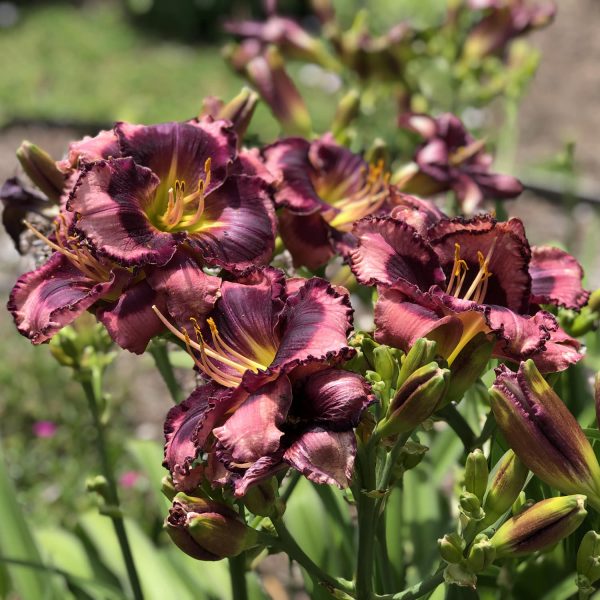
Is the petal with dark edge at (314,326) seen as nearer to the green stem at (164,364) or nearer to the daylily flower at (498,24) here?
the green stem at (164,364)

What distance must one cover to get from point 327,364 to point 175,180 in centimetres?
27

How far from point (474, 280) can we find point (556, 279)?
0.11 metres

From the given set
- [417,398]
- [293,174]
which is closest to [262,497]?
[417,398]

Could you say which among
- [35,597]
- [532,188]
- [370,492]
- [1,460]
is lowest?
[532,188]

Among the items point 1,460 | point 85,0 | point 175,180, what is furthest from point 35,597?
point 85,0

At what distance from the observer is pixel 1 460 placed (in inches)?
53.2

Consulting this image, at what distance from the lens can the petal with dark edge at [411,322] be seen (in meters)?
0.76

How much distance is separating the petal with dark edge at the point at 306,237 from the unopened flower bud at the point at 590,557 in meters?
0.37

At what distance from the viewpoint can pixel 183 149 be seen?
912 mm

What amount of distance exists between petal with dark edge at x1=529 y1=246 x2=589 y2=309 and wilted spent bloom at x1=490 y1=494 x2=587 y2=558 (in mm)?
199

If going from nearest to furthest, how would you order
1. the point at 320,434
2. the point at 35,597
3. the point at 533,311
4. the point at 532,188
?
1. the point at 320,434
2. the point at 533,311
3. the point at 35,597
4. the point at 532,188

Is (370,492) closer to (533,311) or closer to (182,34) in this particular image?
(533,311)

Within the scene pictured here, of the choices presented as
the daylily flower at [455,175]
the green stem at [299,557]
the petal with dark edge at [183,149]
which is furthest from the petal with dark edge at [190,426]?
the daylily flower at [455,175]

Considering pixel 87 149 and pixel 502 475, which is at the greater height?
pixel 87 149
